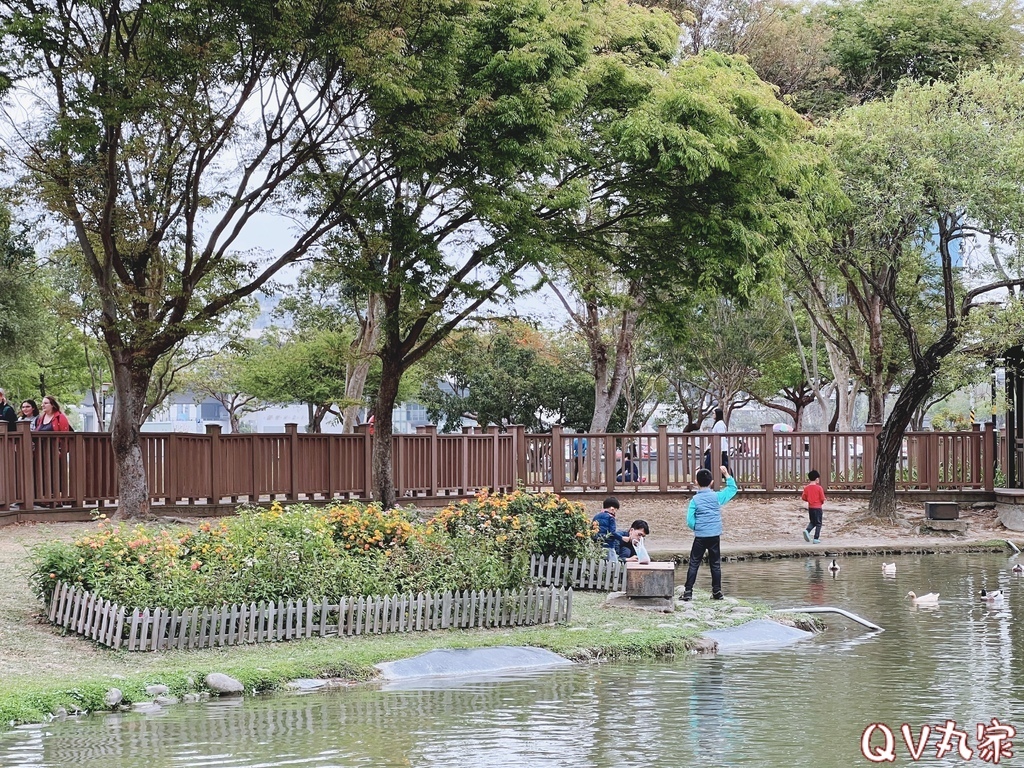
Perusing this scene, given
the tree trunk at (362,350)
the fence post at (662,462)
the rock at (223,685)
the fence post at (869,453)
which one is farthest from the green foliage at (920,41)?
the rock at (223,685)

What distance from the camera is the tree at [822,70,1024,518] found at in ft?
82.1

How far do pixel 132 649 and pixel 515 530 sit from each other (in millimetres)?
4667

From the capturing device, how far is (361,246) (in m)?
23.2

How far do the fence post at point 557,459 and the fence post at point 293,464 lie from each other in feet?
20.8

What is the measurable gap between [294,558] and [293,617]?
586 millimetres

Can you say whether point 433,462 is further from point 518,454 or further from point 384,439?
point 384,439

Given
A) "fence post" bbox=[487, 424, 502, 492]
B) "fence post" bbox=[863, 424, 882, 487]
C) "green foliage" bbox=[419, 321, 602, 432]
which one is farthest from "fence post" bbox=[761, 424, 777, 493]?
"green foliage" bbox=[419, 321, 602, 432]

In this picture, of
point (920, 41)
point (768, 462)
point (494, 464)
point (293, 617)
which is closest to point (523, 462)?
point (494, 464)

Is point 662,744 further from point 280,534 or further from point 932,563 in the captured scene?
point 932,563

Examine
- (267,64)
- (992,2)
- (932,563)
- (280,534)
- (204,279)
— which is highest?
(992,2)

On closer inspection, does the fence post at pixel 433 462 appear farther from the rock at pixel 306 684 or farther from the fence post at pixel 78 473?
the rock at pixel 306 684

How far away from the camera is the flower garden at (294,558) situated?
12.6 meters

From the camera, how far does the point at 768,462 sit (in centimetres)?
3062

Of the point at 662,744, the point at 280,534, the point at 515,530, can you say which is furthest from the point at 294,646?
the point at 662,744
